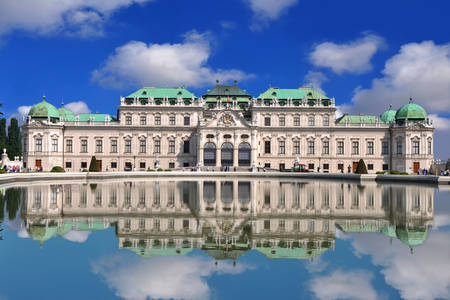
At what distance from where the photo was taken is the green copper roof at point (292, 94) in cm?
7919

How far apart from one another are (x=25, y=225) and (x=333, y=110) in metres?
68.8

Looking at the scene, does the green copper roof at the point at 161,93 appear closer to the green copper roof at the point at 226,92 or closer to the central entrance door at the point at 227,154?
the green copper roof at the point at 226,92

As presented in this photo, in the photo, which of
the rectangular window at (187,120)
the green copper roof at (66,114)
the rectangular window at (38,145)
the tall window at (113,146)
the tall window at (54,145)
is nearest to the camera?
the rectangular window at (38,145)

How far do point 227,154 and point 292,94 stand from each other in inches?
758

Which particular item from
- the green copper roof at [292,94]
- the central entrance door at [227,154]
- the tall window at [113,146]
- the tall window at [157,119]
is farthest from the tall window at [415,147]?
the tall window at [113,146]

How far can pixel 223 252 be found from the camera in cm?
1398

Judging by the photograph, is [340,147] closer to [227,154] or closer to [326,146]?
[326,146]

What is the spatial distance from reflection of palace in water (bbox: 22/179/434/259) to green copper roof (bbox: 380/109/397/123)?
2428 inches

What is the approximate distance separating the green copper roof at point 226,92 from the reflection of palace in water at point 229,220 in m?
54.2

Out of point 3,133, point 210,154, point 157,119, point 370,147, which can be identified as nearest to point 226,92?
point 210,154

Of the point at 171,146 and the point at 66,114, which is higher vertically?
the point at 66,114

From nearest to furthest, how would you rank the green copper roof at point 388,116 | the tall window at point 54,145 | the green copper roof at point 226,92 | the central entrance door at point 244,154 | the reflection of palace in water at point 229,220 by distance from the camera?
the reflection of palace in water at point 229,220, the central entrance door at point 244,154, the tall window at point 54,145, the green copper roof at point 226,92, the green copper roof at point 388,116

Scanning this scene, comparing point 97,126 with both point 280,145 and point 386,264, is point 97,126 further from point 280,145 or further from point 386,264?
point 386,264

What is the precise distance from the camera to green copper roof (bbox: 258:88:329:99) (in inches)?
3118
